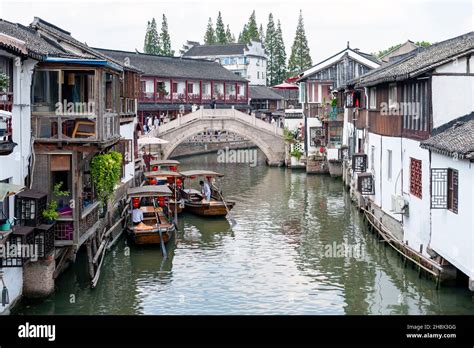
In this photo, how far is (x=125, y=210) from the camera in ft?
92.9

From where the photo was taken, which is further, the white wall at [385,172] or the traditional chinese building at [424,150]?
the white wall at [385,172]

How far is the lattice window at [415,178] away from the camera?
69.1ft

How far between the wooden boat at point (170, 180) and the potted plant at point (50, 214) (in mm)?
13494

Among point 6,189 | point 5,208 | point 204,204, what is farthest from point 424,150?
point 204,204

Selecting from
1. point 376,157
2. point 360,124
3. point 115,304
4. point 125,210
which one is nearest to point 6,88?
point 115,304

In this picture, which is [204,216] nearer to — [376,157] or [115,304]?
[376,157]

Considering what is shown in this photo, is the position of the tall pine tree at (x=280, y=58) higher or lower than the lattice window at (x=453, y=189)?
higher

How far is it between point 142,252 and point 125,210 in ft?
12.6

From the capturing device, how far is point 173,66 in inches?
2596

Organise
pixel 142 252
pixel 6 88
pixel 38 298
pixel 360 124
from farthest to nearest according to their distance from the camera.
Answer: pixel 360 124
pixel 142 252
pixel 38 298
pixel 6 88

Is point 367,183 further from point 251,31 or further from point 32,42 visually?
point 251,31

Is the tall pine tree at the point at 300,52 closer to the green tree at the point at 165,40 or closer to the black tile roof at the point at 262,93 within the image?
the black tile roof at the point at 262,93

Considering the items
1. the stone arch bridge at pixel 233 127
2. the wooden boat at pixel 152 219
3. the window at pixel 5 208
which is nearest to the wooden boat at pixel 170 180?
the wooden boat at pixel 152 219

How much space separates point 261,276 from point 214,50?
2953 inches
